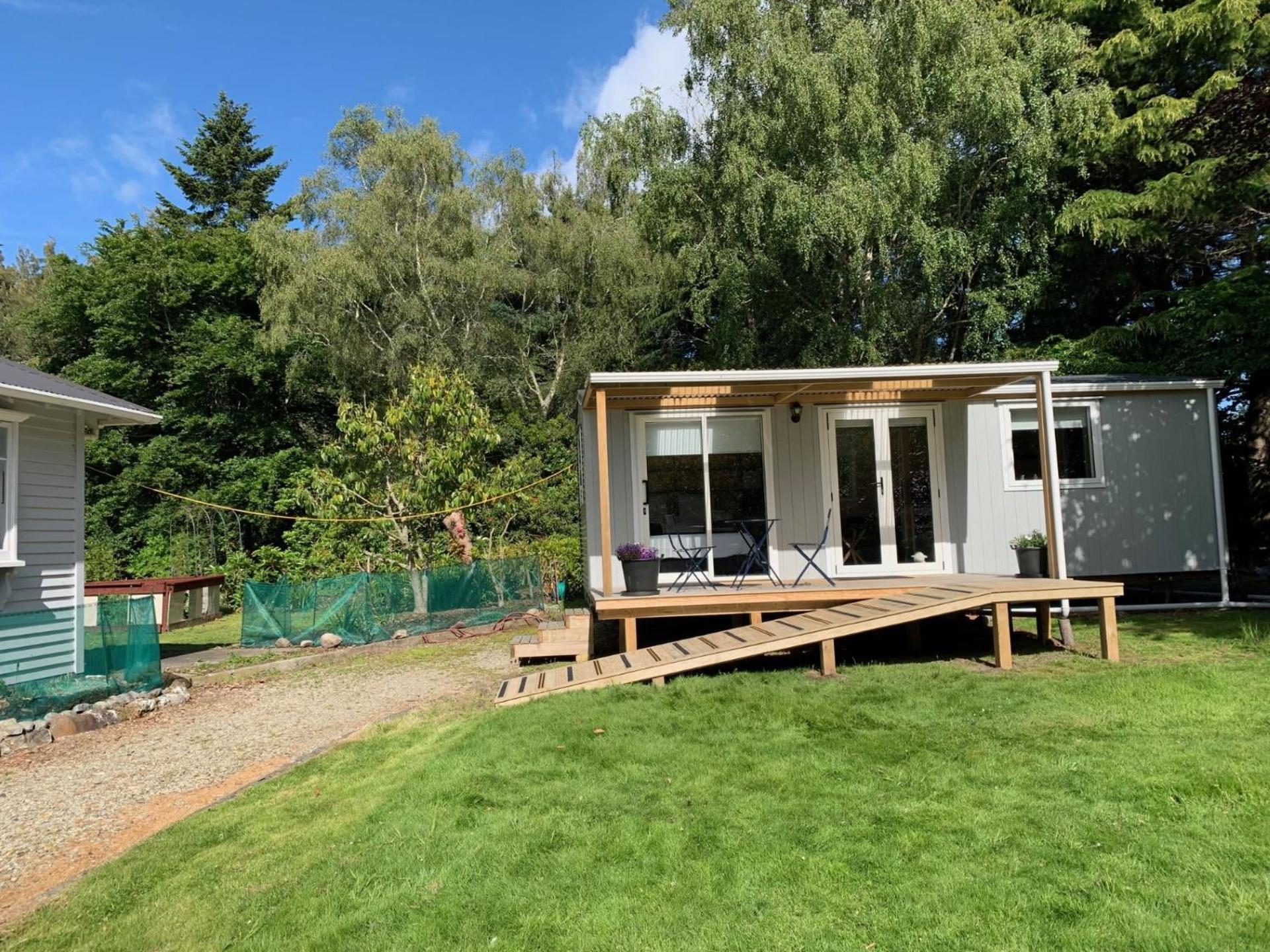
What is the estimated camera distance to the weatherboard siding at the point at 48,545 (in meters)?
8.10

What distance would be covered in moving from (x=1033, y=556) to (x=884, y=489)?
1.70 m

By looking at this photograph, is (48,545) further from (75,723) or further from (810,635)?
(810,635)

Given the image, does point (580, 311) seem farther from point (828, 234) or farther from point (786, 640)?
point (786, 640)

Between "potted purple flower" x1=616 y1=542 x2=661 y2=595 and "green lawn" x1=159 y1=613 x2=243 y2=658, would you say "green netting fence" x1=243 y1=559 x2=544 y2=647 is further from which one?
"potted purple flower" x1=616 y1=542 x2=661 y2=595

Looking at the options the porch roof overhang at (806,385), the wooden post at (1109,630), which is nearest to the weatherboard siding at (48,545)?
the porch roof overhang at (806,385)

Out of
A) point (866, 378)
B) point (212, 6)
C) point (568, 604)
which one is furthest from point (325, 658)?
point (212, 6)

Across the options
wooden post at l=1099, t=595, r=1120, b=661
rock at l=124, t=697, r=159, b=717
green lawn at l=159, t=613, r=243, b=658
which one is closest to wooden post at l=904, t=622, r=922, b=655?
wooden post at l=1099, t=595, r=1120, b=661

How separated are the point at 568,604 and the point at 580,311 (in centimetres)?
1038

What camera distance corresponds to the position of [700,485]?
923 cm

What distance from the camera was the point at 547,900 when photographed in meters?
3.08

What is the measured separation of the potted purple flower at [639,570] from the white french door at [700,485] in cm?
131

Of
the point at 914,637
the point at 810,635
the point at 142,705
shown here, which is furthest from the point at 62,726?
the point at 914,637

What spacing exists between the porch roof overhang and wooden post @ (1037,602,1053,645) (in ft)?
7.76

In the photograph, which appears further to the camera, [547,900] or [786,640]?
[786,640]
